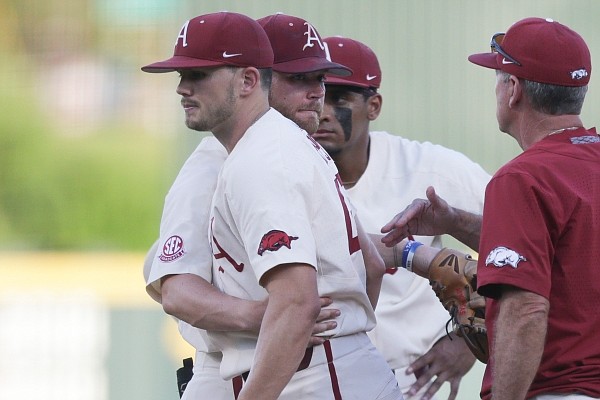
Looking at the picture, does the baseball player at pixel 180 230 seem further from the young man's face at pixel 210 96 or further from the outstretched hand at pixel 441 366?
the outstretched hand at pixel 441 366

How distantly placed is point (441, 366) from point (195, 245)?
1.55 meters

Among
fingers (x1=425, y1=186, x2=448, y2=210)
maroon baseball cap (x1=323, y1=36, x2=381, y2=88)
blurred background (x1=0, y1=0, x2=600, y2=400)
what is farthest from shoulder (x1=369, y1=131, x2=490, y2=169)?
blurred background (x1=0, y1=0, x2=600, y2=400)

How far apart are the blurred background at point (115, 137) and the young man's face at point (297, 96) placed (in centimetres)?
366

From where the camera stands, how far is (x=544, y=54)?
3336 mm

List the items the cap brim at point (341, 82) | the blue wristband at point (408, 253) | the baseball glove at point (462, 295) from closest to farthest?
the baseball glove at point (462, 295), the blue wristband at point (408, 253), the cap brim at point (341, 82)

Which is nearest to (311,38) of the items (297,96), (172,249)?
(297,96)

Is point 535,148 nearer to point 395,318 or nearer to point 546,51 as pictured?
point 546,51

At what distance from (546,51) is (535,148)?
1.02 ft

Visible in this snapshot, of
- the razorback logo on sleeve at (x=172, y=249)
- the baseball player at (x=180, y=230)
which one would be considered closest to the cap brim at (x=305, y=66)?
the baseball player at (x=180, y=230)

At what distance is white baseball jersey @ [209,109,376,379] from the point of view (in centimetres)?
316

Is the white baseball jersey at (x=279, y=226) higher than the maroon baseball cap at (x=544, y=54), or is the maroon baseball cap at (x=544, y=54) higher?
the maroon baseball cap at (x=544, y=54)

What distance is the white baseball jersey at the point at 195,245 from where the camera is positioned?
357cm

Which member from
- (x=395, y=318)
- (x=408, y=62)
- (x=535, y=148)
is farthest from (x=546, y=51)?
(x=408, y=62)

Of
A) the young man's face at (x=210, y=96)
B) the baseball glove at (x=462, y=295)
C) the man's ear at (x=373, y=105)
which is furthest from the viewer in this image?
the man's ear at (x=373, y=105)
